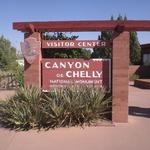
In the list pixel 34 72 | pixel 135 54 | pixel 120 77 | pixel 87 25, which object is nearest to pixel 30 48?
pixel 34 72

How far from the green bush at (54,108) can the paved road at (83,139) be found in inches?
12.9

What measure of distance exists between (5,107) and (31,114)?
1033mm

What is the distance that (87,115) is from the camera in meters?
10.2

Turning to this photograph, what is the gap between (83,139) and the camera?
9.02 meters

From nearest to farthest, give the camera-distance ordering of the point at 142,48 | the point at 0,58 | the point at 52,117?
the point at 52,117
the point at 142,48
the point at 0,58

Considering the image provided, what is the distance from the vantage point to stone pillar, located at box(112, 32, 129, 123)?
36.4ft

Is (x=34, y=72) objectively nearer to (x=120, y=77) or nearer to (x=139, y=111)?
(x=120, y=77)

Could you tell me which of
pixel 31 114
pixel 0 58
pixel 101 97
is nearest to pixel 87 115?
pixel 101 97

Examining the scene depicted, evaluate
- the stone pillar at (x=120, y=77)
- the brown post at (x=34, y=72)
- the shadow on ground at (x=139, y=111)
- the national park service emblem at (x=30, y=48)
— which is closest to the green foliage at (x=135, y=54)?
the shadow on ground at (x=139, y=111)

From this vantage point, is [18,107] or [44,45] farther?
[44,45]

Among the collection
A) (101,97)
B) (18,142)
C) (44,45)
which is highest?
(44,45)

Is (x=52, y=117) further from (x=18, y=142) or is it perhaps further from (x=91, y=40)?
(x=91, y=40)

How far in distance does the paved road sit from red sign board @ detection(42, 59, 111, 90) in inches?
60.0

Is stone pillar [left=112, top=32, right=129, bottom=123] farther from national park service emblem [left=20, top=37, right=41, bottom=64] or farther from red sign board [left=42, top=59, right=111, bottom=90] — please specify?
national park service emblem [left=20, top=37, right=41, bottom=64]
